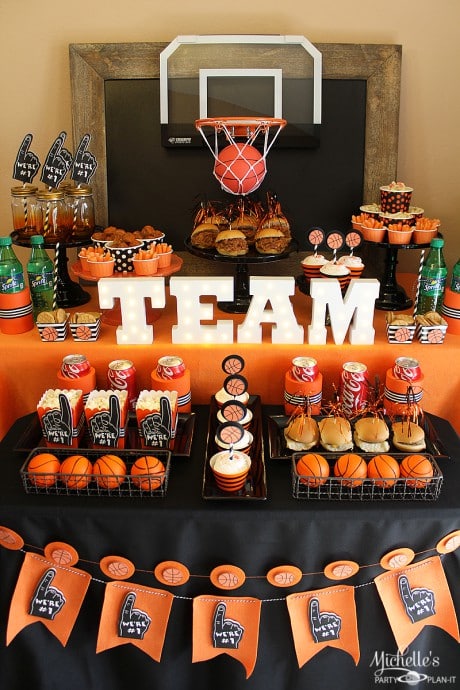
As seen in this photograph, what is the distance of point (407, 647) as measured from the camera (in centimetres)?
161

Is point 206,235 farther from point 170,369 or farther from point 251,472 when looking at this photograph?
point 251,472

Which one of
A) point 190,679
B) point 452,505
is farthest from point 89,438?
point 452,505

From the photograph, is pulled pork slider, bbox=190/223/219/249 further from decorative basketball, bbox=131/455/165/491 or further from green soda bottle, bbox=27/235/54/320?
decorative basketball, bbox=131/455/165/491

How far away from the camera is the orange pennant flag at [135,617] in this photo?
156 cm

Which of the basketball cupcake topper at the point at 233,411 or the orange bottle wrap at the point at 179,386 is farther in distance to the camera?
the orange bottle wrap at the point at 179,386

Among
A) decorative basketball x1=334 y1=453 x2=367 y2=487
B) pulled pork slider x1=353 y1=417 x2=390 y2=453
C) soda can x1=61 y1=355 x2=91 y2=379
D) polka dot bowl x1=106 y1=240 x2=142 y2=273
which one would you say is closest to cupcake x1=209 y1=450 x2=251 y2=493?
decorative basketball x1=334 y1=453 x2=367 y2=487

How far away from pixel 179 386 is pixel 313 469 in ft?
1.73

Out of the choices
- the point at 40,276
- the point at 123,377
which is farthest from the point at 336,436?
the point at 40,276

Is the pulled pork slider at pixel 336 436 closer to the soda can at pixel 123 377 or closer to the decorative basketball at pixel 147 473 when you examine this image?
the decorative basketball at pixel 147 473

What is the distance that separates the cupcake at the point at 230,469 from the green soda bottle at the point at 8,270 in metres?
0.95

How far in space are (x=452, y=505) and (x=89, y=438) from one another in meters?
1.03

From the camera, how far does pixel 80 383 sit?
1.88 m

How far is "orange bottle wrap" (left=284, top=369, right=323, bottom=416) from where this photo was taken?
1.87 metres

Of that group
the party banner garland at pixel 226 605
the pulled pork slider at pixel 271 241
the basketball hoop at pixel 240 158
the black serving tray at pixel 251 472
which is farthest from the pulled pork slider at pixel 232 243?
the party banner garland at pixel 226 605
